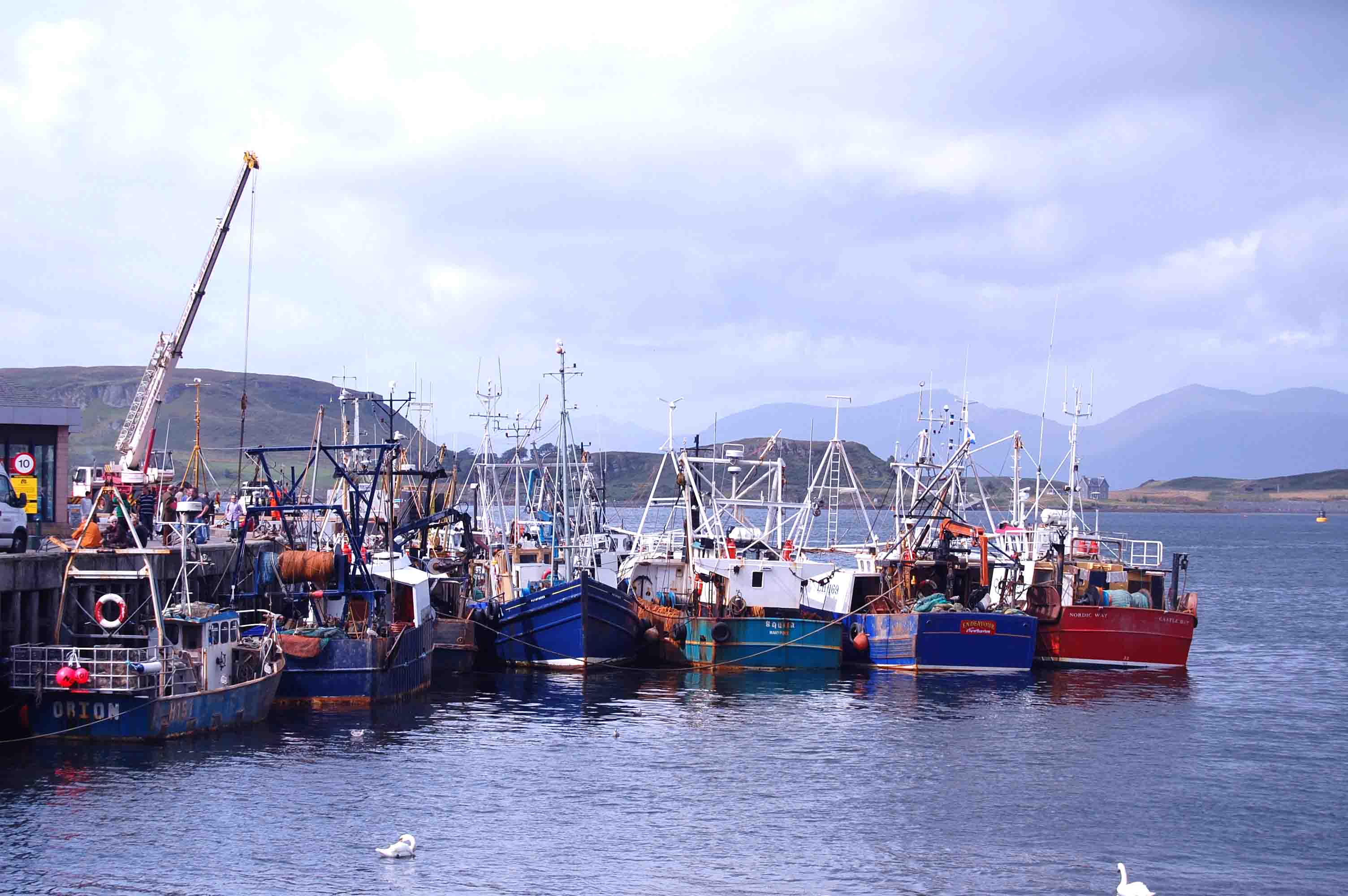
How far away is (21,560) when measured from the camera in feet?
108

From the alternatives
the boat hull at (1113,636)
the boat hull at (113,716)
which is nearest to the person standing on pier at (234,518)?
the boat hull at (113,716)

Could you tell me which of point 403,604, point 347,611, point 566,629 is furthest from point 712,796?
point 566,629

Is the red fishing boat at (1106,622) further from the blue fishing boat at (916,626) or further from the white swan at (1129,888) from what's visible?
the white swan at (1129,888)

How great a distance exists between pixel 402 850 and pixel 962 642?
26532 millimetres

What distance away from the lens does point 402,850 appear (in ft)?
79.9

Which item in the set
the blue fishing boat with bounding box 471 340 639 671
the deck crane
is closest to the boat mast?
the blue fishing boat with bounding box 471 340 639 671

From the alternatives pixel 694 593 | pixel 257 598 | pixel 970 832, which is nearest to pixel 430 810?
pixel 970 832

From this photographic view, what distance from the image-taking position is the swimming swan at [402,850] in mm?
24312

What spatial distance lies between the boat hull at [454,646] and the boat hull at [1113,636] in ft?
64.7

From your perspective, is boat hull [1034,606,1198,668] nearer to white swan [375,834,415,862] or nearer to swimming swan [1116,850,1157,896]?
swimming swan [1116,850,1157,896]

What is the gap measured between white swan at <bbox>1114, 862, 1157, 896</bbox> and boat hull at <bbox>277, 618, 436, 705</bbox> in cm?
2135

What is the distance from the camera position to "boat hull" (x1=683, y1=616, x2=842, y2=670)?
47.7m

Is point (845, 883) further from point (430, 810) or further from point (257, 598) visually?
point (257, 598)

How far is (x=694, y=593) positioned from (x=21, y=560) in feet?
78.2
